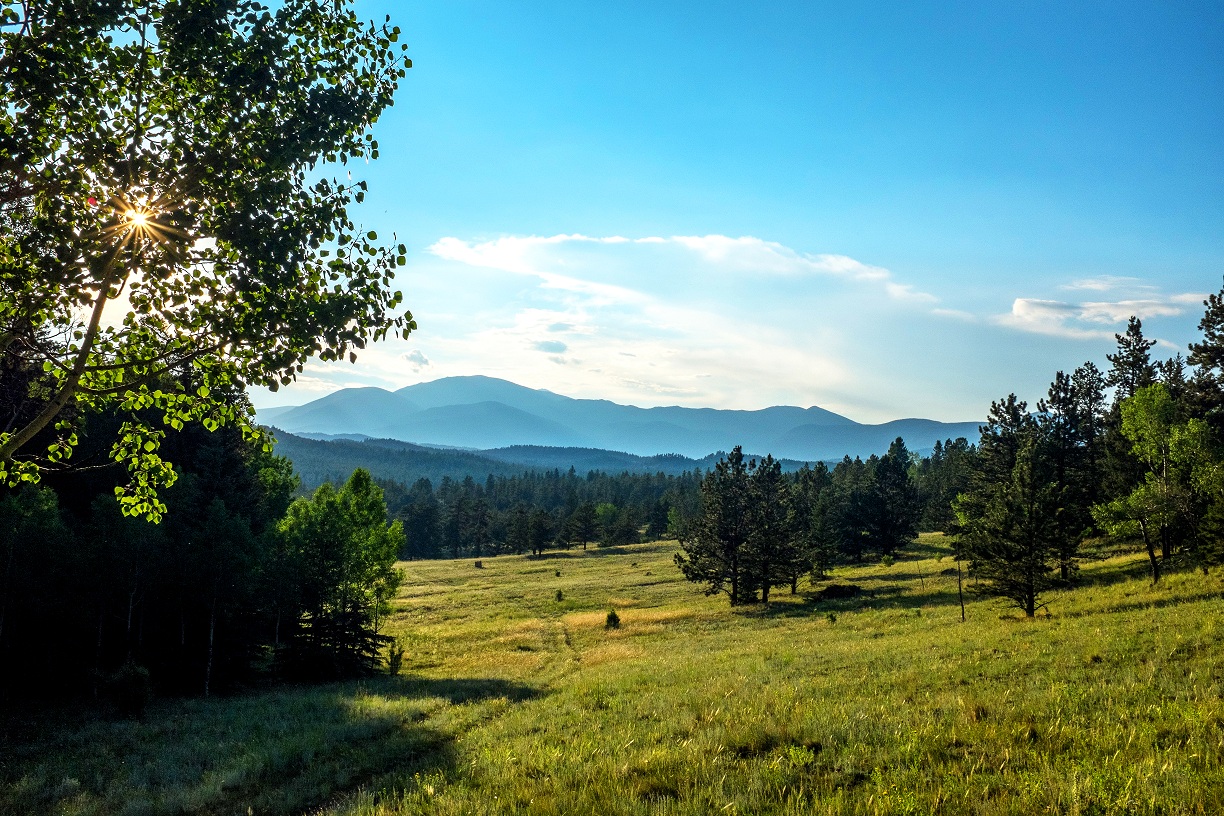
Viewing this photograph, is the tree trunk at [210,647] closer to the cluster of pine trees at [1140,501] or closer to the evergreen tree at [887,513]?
the cluster of pine trees at [1140,501]

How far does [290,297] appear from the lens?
727cm

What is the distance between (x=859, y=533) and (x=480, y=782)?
234 feet

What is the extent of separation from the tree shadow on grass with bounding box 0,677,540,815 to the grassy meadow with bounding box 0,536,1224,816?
89mm

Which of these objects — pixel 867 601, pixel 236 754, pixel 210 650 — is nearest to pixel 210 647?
pixel 210 650

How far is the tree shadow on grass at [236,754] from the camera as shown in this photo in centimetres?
1096

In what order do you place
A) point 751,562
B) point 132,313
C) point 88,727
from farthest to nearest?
point 751,562, point 88,727, point 132,313

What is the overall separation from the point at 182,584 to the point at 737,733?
85.4 ft

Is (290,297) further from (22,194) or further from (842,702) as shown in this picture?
(842,702)

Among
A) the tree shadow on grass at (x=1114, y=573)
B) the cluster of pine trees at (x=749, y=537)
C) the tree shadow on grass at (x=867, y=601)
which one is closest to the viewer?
the tree shadow on grass at (x=1114, y=573)

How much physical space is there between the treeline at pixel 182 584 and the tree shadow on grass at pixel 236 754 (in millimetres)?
3802

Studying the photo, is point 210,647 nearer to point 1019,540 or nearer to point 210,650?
point 210,650

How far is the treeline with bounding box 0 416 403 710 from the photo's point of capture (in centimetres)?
2253

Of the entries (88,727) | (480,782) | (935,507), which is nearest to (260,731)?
(88,727)

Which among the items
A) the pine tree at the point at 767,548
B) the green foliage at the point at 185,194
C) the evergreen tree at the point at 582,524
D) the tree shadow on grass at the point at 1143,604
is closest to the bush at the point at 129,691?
the green foliage at the point at 185,194
